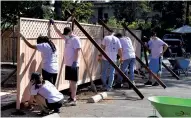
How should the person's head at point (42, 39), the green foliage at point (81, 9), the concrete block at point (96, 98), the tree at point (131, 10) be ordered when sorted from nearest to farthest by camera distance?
the person's head at point (42, 39), the concrete block at point (96, 98), the green foliage at point (81, 9), the tree at point (131, 10)

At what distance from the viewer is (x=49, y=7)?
46.9 feet

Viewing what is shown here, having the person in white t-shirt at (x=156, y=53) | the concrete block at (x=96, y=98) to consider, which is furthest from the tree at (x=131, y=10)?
the concrete block at (x=96, y=98)

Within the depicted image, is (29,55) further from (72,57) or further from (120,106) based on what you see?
(120,106)

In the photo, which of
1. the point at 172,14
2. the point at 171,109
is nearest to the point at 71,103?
the point at 171,109

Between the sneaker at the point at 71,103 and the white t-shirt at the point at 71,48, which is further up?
the white t-shirt at the point at 71,48

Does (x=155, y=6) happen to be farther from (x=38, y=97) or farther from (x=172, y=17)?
(x=38, y=97)

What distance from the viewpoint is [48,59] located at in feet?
25.8

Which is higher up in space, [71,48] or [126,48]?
[71,48]

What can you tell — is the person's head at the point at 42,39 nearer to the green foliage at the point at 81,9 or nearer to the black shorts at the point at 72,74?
the black shorts at the point at 72,74

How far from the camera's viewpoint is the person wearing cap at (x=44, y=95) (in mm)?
7320

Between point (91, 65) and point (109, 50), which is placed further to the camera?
Answer: point (91, 65)

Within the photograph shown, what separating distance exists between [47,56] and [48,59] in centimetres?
7

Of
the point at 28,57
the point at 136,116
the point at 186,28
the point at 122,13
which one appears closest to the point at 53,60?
the point at 28,57

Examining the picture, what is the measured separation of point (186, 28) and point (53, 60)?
78.6 ft
